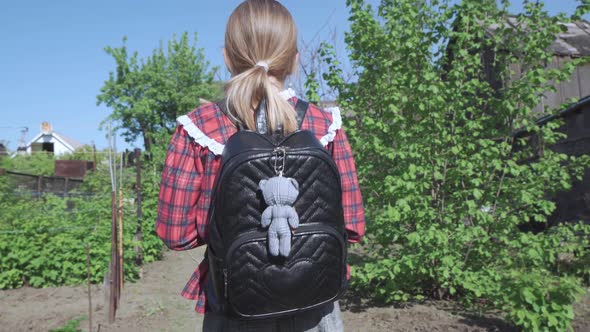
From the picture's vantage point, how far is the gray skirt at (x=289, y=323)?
1303mm

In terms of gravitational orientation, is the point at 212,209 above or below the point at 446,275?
above

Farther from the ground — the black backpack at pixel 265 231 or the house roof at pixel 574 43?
the house roof at pixel 574 43

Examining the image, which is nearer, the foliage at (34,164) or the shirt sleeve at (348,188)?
the shirt sleeve at (348,188)

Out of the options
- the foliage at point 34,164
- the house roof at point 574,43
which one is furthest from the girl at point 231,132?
the foliage at point 34,164

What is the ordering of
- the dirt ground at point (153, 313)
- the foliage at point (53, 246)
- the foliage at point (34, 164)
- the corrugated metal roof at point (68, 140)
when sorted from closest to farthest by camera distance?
the dirt ground at point (153, 313) → the foliage at point (53, 246) → the foliage at point (34, 164) → the corrugated metal roof at point (68, 140)

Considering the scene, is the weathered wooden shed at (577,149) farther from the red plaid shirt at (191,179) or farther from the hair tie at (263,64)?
the red plaid shirt at (191,179)

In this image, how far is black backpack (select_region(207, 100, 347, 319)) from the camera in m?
1.16

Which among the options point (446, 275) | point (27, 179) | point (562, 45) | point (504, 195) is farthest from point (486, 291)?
point (27, 179)

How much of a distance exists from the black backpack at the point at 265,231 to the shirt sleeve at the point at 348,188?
0.22 m

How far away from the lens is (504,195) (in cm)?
454

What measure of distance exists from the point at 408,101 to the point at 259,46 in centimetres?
335

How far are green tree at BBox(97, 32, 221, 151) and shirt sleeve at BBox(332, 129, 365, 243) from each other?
2699 centimetres

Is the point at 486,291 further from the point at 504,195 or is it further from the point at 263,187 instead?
the point at 263,187

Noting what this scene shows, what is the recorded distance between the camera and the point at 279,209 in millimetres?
1132
